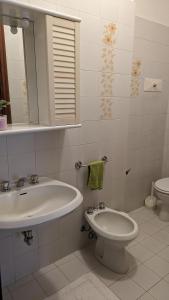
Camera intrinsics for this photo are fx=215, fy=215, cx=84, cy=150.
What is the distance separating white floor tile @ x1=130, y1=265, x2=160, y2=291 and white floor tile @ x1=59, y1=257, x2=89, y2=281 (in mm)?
389

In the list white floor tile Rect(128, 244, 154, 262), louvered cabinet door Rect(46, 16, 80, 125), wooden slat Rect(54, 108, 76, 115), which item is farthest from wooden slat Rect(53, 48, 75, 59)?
white floor tile Rect(128, 244, 154, 262)

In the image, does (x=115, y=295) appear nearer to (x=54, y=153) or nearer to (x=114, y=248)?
(x=114, y=248)

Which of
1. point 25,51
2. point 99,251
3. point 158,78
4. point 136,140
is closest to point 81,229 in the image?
point 99,251

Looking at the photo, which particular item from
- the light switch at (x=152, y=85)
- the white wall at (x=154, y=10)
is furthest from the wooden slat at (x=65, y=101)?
the white wall at (x=154, y=10)

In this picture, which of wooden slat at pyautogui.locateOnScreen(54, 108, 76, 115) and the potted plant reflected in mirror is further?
wooden slat at pyautogui.locateOnScreen(54, 108, 76, 115)

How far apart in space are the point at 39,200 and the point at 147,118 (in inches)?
60.4

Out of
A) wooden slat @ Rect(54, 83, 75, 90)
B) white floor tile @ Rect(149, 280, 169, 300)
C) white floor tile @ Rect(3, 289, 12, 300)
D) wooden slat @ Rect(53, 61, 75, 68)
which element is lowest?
white floor tile @ Rect(3, 289, 12, 300)

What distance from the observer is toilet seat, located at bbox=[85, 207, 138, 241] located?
1.70 m

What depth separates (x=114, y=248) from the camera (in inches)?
67.4

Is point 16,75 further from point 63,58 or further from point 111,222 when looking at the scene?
point 111,222

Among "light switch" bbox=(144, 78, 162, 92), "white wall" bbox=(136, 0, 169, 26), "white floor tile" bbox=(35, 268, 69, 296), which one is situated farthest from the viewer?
"light switch" bbox=(144, 78, 162, 92)

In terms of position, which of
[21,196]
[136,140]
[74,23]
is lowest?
[21,196]

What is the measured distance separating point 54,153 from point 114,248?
2.93ft

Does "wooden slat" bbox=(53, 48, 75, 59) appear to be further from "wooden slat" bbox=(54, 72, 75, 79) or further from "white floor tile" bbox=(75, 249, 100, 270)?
"white floor tile" bbox=(75, 249, 100, 270)
